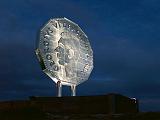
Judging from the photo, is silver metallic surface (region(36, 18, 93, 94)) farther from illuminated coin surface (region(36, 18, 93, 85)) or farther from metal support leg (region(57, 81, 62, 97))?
metal support leg (region(57, 81, 62, 97))

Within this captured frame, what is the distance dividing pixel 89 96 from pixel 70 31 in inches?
373

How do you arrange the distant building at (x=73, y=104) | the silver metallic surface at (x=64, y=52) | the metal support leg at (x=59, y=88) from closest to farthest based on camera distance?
the silver metallic surface at (x=64, y=52) → the distant building at (x=73, y=104) → the metal support leg at (x=59, y=88)

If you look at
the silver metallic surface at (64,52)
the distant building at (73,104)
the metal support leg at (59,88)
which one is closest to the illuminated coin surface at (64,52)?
the silver metallic surface at (64,52)

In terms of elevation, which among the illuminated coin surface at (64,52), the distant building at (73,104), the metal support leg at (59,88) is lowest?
the distant building at (73,104)

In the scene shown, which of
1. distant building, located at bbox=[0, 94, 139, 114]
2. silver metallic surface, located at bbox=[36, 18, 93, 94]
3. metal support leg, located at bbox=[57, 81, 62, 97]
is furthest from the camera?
metal support leg, located at bbox=[57, 81, 62, 97]

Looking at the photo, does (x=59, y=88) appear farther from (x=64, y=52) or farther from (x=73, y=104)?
(x=64, y=52)

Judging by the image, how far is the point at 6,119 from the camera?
167ft

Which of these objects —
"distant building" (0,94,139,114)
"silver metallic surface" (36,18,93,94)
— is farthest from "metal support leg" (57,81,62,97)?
"distant building" (0,94,139,114)

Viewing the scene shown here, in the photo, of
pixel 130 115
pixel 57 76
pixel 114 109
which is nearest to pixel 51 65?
pixel 57 76

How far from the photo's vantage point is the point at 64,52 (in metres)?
60.7

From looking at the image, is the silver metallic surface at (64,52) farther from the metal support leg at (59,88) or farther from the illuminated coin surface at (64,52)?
the metal support leg at (59,88)

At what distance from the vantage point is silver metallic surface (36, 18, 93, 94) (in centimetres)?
5738

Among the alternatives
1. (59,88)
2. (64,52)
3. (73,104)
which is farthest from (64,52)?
(73,104)

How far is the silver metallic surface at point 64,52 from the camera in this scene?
5738 cm
